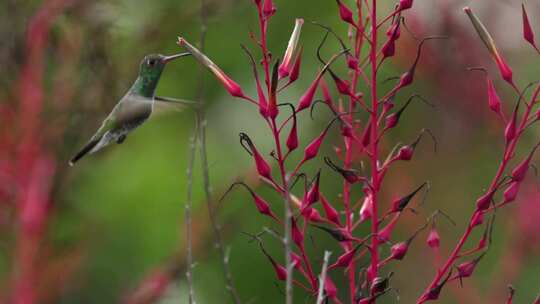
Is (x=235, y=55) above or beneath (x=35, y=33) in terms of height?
beneath

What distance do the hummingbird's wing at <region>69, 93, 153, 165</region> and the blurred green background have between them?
638mm

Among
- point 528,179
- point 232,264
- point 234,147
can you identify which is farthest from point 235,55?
point 528,179

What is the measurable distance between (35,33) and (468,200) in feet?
9.19

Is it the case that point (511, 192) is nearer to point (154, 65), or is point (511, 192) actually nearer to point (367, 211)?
point (367, 211)

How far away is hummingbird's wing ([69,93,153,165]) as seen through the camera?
8.52 feet

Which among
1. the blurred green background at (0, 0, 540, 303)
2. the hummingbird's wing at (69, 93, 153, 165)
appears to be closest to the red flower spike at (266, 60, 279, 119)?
the blurred green background at (0, 0, 540, 303)

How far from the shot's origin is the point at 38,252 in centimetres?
404

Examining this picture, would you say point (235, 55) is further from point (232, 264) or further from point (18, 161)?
point (18, 161)

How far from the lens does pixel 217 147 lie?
322 inches

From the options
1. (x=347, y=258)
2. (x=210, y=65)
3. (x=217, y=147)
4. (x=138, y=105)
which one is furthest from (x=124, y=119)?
(x=217, y=147)

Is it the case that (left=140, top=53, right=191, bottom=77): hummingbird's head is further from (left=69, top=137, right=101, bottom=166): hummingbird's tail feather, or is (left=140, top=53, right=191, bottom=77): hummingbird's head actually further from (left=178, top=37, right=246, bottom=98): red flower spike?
(left=178, top=37, right=246, bottom=98): red flower spike

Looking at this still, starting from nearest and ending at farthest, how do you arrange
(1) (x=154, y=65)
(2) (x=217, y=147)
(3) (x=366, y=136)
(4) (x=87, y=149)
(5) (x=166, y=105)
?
1. (3) (x=366, y=136)
2. (1) (x=154, y=65)
3. (5) (x=166, y=105)
4. (4) (x=87, y=149)
5. (2) (x=217, y=147)

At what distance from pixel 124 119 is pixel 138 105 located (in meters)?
0.06

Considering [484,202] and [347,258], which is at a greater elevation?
[484,202]
